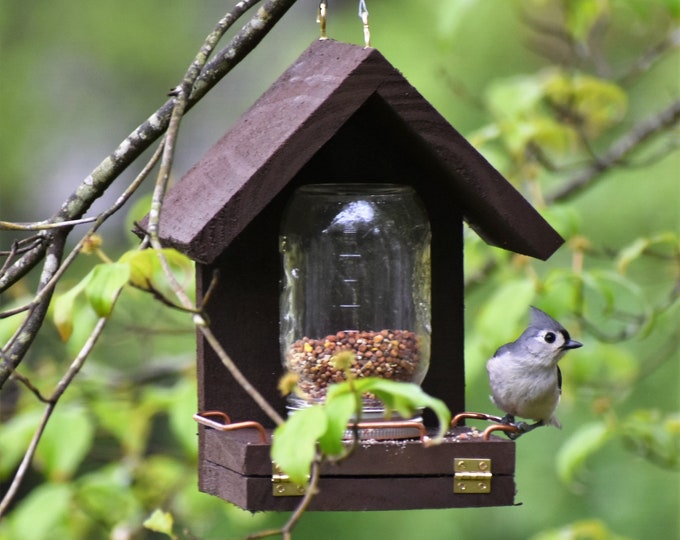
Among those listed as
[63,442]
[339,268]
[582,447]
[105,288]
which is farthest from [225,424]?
[582,447]

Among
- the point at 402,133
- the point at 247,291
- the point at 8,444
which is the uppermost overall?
the point at 402,133

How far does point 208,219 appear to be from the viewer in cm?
188

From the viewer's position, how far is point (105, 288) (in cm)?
153

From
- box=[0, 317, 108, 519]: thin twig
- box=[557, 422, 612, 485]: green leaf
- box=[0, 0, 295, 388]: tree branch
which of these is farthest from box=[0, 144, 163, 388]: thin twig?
box=[557, 422, 612, 485]: green leaf

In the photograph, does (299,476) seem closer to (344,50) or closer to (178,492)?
(344,50)

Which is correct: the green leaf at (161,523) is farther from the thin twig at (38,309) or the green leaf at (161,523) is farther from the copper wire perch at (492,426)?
the copper wire perch at (492,426)

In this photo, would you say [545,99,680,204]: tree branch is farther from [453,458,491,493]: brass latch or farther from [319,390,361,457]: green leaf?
[319,390,361,457]: green leaf

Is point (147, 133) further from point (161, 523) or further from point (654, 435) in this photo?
point (654, 435)

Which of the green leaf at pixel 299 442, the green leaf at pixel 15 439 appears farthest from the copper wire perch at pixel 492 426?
the green leaf at pixel 15 439

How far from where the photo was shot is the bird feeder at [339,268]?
1.90m

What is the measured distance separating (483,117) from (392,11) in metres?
0.72

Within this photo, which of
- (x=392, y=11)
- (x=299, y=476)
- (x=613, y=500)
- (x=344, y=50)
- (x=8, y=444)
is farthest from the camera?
(x=392, y=11)

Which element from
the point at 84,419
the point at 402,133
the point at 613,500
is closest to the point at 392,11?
the point at 613,500

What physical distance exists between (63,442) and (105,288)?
59.6 inches
